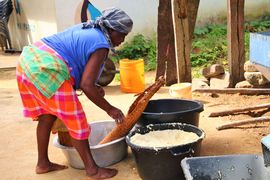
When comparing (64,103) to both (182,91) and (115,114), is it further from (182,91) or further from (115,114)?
(182,91)

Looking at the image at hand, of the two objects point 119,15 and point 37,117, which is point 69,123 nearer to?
point 37,117

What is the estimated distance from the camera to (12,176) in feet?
11.9

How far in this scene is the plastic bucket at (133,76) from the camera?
648 centimetres

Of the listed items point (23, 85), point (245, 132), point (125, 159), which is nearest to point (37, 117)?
point (23, 85)

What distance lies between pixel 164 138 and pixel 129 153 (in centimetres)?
60

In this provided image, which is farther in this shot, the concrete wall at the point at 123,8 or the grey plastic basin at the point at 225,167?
the concrete wall at the point at 123,8

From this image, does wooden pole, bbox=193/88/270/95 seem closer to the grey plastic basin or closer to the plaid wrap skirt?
the plaid wrap skirt

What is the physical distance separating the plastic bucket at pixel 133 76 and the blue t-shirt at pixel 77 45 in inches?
126

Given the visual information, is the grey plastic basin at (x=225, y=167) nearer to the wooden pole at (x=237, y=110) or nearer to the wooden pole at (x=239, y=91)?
the wooden pole at (x=237, y=110)

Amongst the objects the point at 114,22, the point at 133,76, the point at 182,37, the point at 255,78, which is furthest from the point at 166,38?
the point at 114,22

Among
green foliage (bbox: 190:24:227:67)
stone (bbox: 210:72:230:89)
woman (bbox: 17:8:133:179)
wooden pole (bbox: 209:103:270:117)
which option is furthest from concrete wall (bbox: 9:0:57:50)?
woman (bbox: 17:8:133:179)

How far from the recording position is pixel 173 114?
3.57 meters

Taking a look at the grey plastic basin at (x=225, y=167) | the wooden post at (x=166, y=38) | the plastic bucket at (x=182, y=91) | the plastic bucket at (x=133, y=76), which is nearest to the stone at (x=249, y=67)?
the plastic bucket at (x=182, y=91)

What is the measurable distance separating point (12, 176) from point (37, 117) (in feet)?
2.08
